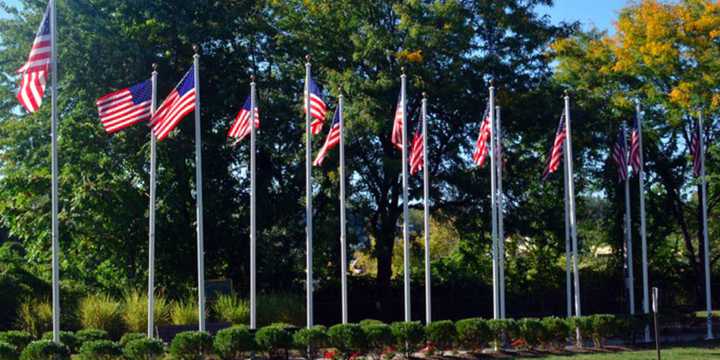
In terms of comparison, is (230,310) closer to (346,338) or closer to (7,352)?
(346,338)

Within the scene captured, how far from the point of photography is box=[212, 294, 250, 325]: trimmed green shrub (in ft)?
85.9

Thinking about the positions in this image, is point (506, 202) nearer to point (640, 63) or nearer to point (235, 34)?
point (640, 63)

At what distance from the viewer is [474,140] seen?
33.8 meters

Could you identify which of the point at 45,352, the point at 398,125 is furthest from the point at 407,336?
the point at 45,352

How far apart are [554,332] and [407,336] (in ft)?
15.4

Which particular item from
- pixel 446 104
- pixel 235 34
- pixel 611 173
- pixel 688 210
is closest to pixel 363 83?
pixel 446 104

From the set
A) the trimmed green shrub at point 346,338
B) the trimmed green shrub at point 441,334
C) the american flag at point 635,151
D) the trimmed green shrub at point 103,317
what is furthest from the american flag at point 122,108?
the american flag at point 635,151

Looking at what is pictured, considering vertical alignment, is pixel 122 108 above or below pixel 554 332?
above

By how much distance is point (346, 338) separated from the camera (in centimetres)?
2095

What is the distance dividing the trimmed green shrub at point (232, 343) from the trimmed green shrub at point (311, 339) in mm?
1262

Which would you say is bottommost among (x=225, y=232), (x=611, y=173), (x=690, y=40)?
(x=225, y=232)

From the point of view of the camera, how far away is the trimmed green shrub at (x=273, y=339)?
20219mm

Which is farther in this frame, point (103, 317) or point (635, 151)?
point (635, 151)

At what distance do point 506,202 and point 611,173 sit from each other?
5.06 meters
